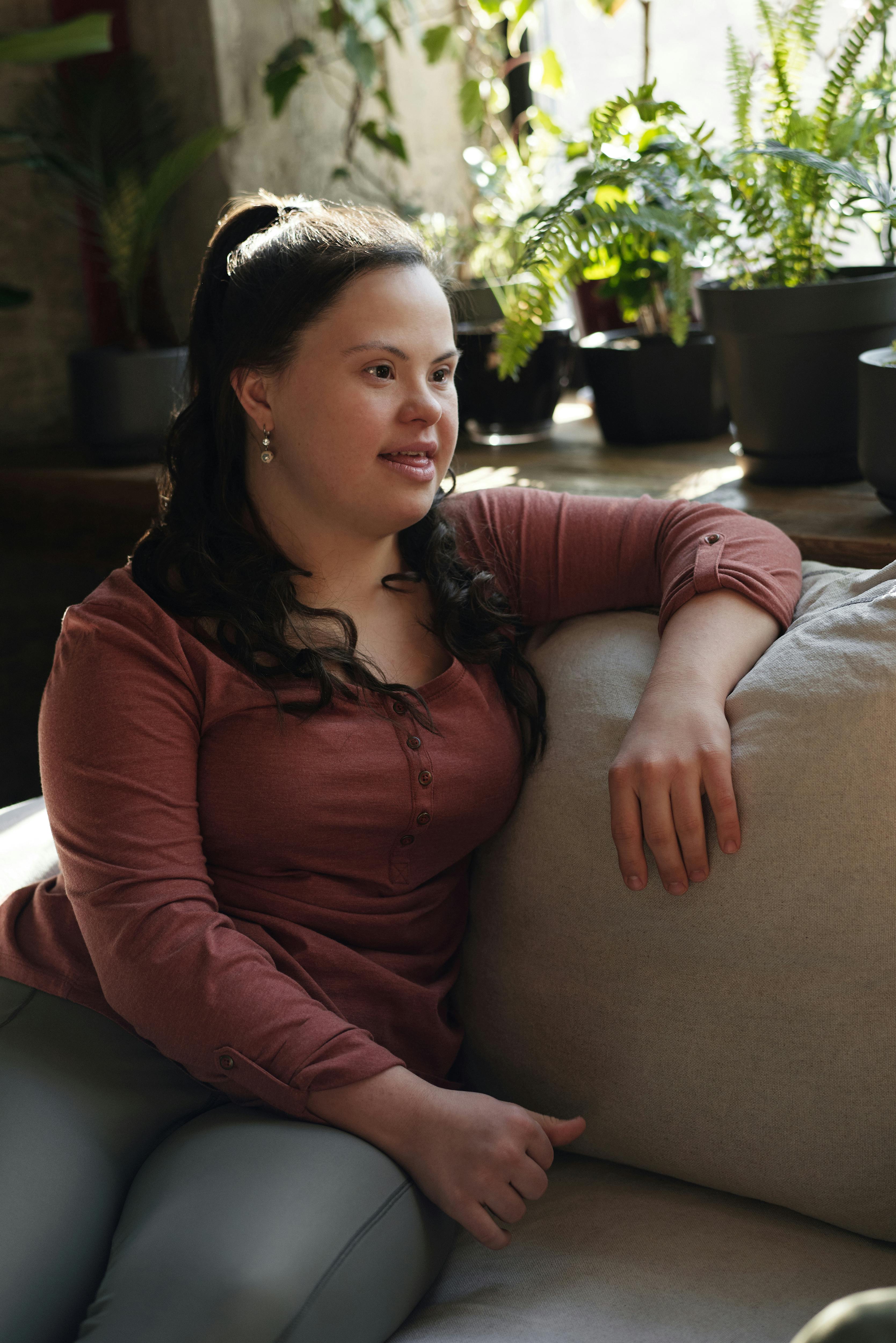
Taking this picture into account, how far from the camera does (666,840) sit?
95 cm

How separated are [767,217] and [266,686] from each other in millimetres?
825

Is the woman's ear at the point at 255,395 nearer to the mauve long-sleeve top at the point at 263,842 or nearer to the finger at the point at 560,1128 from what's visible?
the mauve long-sleeve top at the point at 263,842

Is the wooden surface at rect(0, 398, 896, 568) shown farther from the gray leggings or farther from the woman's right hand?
the gray leggings

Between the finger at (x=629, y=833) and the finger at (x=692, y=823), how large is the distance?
0.04 m

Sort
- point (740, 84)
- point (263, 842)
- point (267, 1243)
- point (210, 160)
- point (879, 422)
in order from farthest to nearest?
point (210, 160) → point (740, 84) → point (879, 422) → point (263, 842) → point (267, 1243)

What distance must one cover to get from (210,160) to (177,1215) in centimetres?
185

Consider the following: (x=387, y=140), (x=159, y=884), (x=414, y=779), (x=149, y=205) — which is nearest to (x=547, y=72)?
(x=387, y=140)

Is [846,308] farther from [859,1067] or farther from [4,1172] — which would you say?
[4,1172]

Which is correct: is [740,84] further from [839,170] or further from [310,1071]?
[310,1071]

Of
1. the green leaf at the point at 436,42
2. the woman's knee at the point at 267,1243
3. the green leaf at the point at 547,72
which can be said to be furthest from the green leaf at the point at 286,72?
the woman's knee at the point at 267,1243

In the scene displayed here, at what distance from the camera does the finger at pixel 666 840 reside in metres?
0.95

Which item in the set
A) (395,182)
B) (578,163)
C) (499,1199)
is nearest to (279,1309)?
(499,1199)

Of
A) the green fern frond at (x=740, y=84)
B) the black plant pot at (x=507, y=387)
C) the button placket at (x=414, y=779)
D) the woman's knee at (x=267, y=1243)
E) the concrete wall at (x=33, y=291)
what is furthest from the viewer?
the concrete wall at (x=33, y=291)

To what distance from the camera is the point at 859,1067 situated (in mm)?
892
